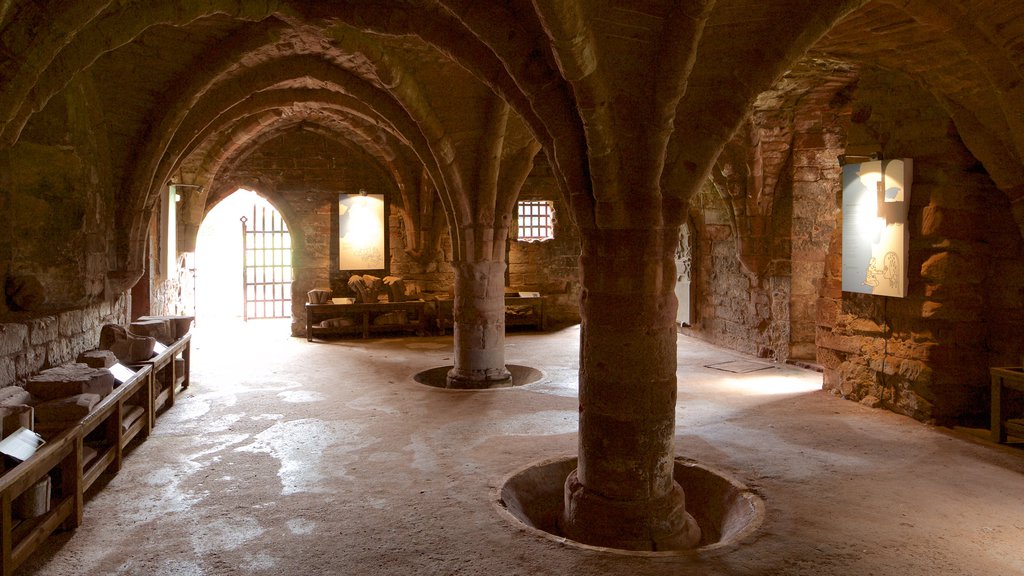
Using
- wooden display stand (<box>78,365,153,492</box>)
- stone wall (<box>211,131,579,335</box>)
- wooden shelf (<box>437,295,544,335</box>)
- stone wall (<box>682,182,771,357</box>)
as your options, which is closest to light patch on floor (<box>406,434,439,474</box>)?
wooden display stand (<box>78,365,153,492</box>)

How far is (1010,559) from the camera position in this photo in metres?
3.39

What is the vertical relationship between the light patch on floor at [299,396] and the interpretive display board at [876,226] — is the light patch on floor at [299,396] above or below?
below

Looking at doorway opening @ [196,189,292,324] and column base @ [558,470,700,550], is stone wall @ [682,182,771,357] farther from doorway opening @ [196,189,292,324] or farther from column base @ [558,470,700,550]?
doorway opening @ [196,189,292,324]

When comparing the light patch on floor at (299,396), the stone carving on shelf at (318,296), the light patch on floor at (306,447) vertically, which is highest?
the stone carving on shelf at (318,296)

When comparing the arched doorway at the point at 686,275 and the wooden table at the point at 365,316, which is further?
the arched doorway at the point at 686,275

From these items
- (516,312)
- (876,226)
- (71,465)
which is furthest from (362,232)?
(71,465)

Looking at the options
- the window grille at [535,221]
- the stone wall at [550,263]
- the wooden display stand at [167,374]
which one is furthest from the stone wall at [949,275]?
the window grille at [535,221]

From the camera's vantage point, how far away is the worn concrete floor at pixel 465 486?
133 inches

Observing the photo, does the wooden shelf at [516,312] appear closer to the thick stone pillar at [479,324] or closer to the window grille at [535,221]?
the window grille at [535,221]

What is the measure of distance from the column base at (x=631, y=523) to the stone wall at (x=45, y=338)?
4.03 meters

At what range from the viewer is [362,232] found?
13.2m

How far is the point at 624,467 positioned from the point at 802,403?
386cm

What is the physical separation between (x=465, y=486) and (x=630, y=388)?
1.37 m

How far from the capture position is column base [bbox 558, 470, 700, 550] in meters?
3.86
